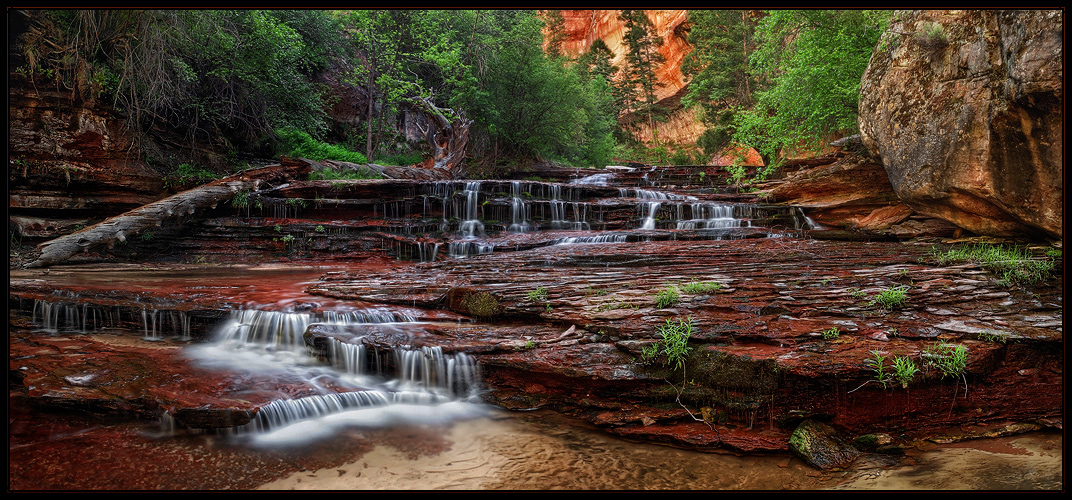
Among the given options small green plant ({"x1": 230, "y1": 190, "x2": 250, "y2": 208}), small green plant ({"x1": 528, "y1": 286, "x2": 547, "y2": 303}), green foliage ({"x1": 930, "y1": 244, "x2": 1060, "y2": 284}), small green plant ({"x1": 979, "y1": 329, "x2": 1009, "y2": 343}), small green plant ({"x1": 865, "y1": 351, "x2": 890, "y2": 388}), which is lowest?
small green plant ({"x1": 865, "y1": 351, "x2": 890, "y2": 388})

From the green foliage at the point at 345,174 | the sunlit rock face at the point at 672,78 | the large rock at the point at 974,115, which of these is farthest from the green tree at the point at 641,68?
the large rock at the point at 974,115

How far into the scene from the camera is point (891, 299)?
505 centimetres

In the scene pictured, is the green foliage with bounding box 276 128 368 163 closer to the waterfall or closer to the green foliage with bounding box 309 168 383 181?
the green foliage with bounding box 309 168 383 181

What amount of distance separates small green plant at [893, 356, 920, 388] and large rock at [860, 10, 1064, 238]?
162 inches

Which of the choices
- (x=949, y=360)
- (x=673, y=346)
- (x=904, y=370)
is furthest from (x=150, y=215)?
(x=949, y=360)

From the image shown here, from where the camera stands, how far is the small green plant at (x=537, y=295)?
20.0ft

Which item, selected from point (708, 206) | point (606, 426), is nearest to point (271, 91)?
point (708, 206)

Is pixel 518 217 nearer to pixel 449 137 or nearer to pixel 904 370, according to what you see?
pixel 449 137

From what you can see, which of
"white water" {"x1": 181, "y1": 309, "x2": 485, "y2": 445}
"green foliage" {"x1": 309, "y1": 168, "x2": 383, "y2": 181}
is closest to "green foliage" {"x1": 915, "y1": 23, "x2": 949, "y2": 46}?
"white water" {"x1": 181, "y1": 309, "x2": 485, "y2": 445}

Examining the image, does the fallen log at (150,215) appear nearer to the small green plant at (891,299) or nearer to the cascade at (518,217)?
the cascade at (518,217)

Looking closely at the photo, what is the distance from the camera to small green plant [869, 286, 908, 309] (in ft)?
16.6

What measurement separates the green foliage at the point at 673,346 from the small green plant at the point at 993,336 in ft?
8.15

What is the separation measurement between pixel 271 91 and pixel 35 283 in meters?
12.5

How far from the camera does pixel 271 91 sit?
18000 mm
